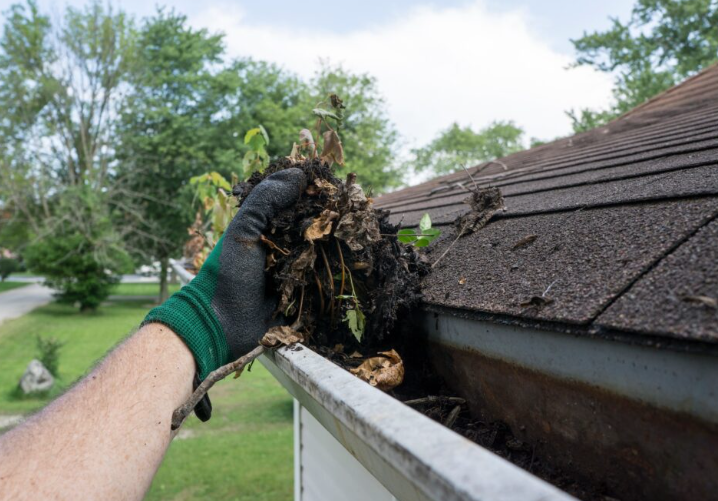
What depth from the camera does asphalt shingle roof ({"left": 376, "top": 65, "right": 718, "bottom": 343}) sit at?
2.56ft

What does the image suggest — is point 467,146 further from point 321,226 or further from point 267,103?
point 321,226

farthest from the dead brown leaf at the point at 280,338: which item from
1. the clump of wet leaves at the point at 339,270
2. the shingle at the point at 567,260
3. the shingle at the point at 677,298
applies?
the shingle at the point at 677,298

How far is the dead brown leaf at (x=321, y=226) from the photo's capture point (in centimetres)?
135

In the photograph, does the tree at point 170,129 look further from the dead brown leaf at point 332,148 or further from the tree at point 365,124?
the dead brown leaf at point 332,148

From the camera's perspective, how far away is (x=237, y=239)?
56.7 inches

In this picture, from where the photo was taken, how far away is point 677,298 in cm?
75

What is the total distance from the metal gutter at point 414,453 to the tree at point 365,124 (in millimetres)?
24663

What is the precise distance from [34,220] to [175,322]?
985 inches

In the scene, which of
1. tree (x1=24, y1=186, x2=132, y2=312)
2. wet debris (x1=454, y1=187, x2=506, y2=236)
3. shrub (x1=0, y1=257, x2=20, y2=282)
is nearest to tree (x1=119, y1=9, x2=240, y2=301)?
tree (x1=24, y1=186, x2=132, y2=312)

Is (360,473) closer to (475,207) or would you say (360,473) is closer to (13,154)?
(475,207)

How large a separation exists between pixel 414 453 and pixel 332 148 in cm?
132

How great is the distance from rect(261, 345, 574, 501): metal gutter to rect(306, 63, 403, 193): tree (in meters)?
24.7

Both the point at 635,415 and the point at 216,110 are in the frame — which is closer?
the point at 635,415

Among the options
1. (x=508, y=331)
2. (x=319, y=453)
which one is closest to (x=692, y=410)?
(x=508, y=331)
